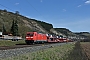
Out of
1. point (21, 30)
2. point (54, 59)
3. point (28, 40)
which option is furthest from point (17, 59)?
point (21, 30)

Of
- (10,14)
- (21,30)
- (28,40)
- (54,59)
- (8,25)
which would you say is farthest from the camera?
(10,14)

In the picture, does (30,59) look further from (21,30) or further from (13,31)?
(21,30)

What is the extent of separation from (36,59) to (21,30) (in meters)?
112

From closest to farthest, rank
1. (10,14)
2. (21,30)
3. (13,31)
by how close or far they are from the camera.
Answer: (13,31)
(21,30)
(10,14)

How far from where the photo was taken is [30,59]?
55.4 ft

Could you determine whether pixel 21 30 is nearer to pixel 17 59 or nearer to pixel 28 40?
pixel 28 40

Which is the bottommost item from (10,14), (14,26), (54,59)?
(54,59)

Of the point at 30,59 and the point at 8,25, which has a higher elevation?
the point at 8,25

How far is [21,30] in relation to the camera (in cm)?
12838

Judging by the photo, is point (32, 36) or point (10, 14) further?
point (10, 14)

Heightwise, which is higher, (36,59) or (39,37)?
(39,37)

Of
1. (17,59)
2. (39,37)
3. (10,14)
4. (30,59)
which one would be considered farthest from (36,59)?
(10,14)

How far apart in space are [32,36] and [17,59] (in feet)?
120

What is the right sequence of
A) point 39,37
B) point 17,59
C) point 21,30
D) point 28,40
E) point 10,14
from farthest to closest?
point 10,14 < point 21,30 < point 39,37 < point 28,40 < point 17,59
